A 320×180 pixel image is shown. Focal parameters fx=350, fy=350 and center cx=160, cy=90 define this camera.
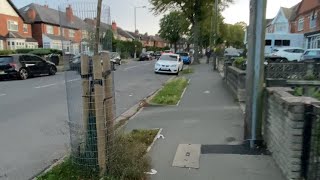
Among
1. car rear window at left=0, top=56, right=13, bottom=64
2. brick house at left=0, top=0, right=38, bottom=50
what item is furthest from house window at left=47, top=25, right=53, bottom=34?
car rear window at left=0, top=56, right=13, bottom=64

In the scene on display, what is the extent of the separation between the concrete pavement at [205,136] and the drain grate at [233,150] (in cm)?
15

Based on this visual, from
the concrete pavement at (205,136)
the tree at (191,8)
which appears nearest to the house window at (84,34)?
the concrete pavement at (205,136)

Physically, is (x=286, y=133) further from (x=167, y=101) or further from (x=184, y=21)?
(x=184, y=21)

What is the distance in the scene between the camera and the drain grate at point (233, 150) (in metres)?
5.69

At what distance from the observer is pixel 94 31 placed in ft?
14.9

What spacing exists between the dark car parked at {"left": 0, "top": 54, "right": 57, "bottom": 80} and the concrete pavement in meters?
14.0

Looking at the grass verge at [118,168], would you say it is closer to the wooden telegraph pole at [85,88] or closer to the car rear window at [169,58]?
the wooden telegraph pole at [85,88]

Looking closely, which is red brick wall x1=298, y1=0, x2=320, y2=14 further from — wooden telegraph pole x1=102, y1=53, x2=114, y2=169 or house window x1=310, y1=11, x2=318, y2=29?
wooden telegraph pole x1=102, y1=53, x2=114, y2=169

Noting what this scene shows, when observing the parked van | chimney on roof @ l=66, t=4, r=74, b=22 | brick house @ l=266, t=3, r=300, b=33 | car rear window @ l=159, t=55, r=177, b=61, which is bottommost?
car rear window @ l=159, t=55, r=177, b=61

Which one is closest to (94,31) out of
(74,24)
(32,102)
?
(74,24)

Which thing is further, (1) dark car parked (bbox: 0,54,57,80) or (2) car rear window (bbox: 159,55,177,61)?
(2) car rear window (bbox: 159,55,177,61)

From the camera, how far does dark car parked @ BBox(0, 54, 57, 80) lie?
2152 centimetres

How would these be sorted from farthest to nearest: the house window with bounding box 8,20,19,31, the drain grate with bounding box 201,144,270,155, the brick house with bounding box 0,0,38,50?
the house window with bounding box 8,20,19,31, the brick house with bounding box 0,0,38,50, the drain grate with bounding box 201,144,270,155

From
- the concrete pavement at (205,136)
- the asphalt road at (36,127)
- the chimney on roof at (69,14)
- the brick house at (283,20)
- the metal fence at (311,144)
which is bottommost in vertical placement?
the asphalt road at (36,127)
